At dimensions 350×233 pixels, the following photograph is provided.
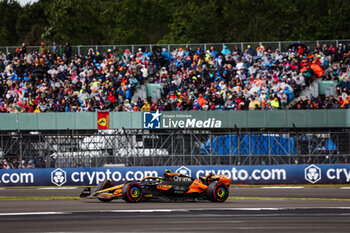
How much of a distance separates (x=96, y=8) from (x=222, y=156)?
4903 centimetres

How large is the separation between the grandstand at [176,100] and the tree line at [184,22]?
20.9m

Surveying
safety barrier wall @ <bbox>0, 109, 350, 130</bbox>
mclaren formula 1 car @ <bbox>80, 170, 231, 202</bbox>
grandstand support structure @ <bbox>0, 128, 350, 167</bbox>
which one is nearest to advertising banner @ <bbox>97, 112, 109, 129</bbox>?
safety barrier wall @ <bbox>0, 109, 350, 130</bbox>

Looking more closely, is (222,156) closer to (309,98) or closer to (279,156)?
(279,156)

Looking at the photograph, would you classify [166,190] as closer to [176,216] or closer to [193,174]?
[176,216]

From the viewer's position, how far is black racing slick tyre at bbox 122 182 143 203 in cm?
1875

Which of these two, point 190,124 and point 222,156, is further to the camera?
point 190,124

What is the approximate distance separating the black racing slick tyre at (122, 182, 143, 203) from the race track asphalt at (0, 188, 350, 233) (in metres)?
0.28

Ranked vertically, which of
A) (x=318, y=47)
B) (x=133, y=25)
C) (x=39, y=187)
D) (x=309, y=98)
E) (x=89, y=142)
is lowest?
(x=39, y=187)

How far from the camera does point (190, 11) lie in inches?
2448

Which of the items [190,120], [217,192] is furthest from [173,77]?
[217,192]

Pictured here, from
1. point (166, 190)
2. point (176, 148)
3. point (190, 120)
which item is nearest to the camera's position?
point (166, 190)

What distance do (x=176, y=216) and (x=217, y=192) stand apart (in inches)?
174

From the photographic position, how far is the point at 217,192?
1939cm

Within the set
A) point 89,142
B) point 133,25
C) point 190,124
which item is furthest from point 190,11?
point 89,142
